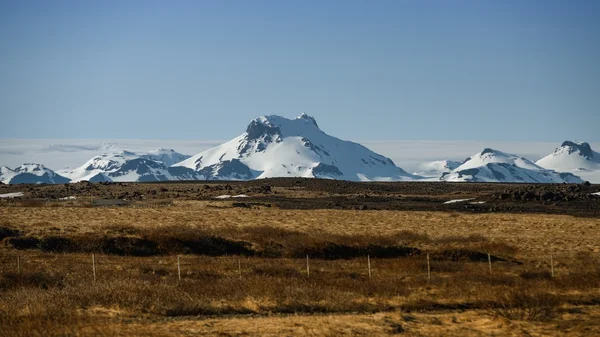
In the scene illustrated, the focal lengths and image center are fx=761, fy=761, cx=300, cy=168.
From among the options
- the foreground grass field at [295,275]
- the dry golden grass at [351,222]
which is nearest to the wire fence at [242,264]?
the foreground grass field at [295,275]

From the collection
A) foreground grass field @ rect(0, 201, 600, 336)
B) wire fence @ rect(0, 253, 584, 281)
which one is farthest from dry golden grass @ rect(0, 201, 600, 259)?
wire fence @ rect(0, 253, 584, 281)

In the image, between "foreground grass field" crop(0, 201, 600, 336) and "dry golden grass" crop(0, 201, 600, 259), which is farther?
"dry golden grass" crop(0, 201, 600, 259)

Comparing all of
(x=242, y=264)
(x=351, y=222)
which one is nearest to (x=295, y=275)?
(x=242, y=264)

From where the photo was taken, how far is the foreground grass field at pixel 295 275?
94.5 feet

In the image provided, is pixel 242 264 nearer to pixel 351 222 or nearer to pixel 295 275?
pixel 295 275

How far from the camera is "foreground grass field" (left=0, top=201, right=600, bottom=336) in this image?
28.8 m

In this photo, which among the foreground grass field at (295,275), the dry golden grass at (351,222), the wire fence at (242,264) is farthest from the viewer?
the dry golden grass at (351,222)

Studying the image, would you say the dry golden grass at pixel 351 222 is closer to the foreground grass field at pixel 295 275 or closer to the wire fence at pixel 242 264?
the foreground grass field at pixel 295 275

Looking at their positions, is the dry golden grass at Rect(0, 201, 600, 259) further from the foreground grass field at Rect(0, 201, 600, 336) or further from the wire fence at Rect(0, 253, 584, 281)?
the wire fence at Rect(0, 253, 584, 281)

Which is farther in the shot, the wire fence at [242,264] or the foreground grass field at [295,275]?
the wire fence at [242,264]

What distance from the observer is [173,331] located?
2733cm

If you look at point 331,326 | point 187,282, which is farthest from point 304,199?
point 331,326

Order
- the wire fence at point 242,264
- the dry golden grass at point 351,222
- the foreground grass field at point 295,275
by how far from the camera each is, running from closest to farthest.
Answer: the foreground grass field at point 295,275 < the wire fence at point 242,264 < the dry golden grass at point 351,222

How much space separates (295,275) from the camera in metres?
40.0
